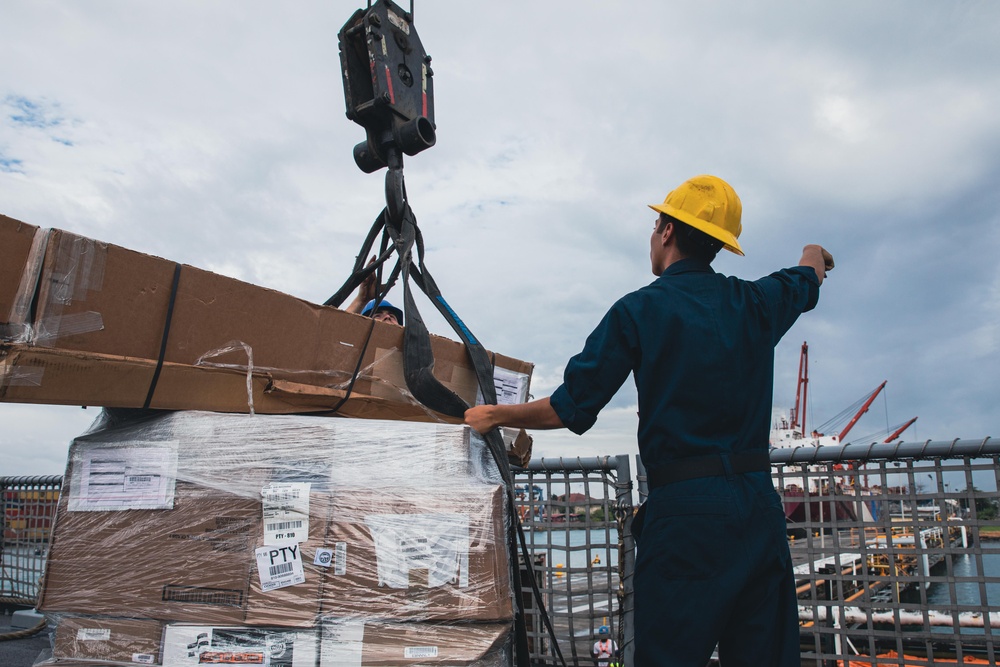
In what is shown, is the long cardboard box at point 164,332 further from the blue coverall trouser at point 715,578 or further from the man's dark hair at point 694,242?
the blue coverall trouser at point 715,578

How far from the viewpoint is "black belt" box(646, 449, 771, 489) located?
5.75 feet

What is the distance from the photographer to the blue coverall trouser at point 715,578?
1675mm

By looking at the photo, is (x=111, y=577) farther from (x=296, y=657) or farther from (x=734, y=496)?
(x=734, y=496)

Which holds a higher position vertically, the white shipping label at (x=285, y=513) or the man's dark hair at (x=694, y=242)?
the man's dark hair at (x=694, y=242)

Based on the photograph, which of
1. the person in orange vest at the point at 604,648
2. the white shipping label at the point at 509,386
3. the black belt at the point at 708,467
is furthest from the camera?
the white shipping label at the point at 509,386

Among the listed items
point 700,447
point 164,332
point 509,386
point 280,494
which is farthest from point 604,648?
point 164,332

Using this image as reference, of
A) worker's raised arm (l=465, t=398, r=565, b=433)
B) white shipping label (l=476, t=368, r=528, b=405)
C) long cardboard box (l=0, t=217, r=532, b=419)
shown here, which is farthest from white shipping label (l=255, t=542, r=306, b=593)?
white shipping label (l=476, t=368, r=528, b=405)

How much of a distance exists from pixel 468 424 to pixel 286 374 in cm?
63

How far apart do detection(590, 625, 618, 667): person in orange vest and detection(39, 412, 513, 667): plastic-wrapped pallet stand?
0.95 meters

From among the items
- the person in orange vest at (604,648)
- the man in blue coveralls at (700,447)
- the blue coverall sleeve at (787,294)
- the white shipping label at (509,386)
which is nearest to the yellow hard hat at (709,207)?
the man in blue coveralls at (700,447)

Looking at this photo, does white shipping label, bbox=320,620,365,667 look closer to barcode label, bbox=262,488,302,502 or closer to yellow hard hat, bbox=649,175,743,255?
barcode label, bbox=262,488,302,502

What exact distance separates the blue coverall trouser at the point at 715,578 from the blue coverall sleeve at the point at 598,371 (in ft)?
0.91

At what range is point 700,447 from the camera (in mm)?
1764

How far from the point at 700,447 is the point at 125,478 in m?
1.65
